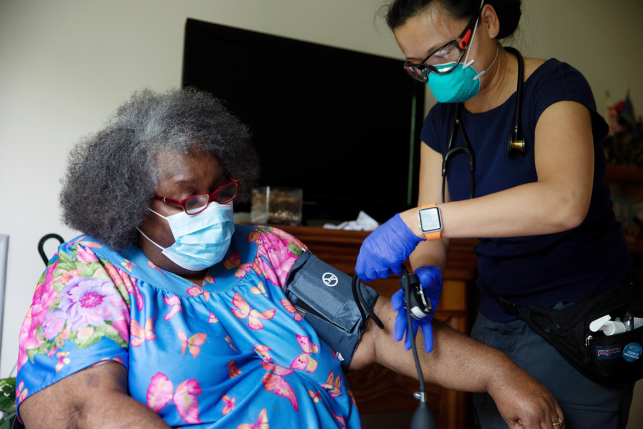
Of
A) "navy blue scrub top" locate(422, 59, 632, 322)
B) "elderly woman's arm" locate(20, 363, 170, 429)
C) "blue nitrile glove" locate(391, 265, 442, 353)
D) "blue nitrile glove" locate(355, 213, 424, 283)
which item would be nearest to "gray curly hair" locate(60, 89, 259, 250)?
"elderly woman's arm" locate(20, 363, 170, 429)

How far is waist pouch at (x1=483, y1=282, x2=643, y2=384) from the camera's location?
111 centimetres

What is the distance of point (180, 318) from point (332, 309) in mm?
368

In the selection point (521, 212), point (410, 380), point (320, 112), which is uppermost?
point (320, 112)

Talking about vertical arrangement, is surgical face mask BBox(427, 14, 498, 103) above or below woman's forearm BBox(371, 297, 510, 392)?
above

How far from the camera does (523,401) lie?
3.30ft

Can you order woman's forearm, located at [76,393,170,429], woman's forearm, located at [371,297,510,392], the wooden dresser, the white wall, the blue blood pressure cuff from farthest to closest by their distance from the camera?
the wooden dresser < the white wall < the blue blood pressure cuff < woman's forearm, located at [371,297,510,392] < woman's forearm, located at [76,393,170,429]

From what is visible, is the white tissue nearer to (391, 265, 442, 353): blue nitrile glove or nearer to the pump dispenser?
(391, 265, 442, 353): blue nitrile glove

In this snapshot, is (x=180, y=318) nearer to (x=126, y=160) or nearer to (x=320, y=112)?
(x=126, y=160)

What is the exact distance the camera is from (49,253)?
6.77ft

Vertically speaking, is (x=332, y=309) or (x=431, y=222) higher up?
(x=431, y=222)

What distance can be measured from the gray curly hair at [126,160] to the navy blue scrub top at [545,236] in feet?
2.24

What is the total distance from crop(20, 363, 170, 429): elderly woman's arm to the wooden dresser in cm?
123

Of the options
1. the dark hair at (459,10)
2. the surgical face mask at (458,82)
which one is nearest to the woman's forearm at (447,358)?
the surgical face mask at (458,82)

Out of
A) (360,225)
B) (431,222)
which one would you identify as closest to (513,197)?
(431,222)
